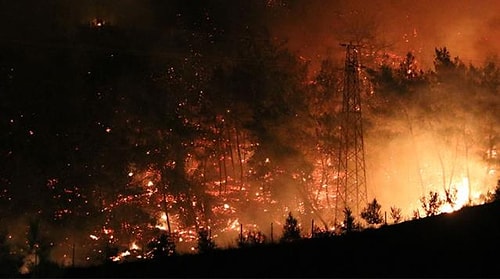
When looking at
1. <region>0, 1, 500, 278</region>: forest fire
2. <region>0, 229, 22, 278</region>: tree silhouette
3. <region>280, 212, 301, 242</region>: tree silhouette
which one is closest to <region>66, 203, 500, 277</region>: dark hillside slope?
<region>280, 212, 301, 242</region>: tree silhouette

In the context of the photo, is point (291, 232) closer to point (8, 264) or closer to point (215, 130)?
point (8, 264)

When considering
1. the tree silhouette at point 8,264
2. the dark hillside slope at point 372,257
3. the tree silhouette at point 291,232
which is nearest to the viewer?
the tree silhouette at point 8,264

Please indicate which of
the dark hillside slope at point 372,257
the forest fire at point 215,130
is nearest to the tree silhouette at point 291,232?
the dark hillside slope at point 372,257

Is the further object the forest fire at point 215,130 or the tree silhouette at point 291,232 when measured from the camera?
the forest fire at point 215,130

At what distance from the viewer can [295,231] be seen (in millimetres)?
12969

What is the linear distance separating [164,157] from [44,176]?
581 cm

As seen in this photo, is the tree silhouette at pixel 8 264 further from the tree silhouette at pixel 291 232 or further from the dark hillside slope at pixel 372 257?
the tree silhouette at pixel 291 232

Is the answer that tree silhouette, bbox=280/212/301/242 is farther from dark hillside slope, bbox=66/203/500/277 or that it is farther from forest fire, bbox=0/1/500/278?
forest fire, bbox=0/1/500/278

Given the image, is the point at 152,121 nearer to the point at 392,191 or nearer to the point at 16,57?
the point at 16,57

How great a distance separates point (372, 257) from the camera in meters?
9.07

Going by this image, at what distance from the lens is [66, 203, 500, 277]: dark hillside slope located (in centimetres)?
849

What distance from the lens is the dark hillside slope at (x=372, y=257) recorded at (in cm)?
849

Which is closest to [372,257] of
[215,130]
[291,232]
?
[291,232]

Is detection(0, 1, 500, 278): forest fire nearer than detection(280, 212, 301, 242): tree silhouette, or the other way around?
detection(280, 212, 301, 242): tree silhouette
